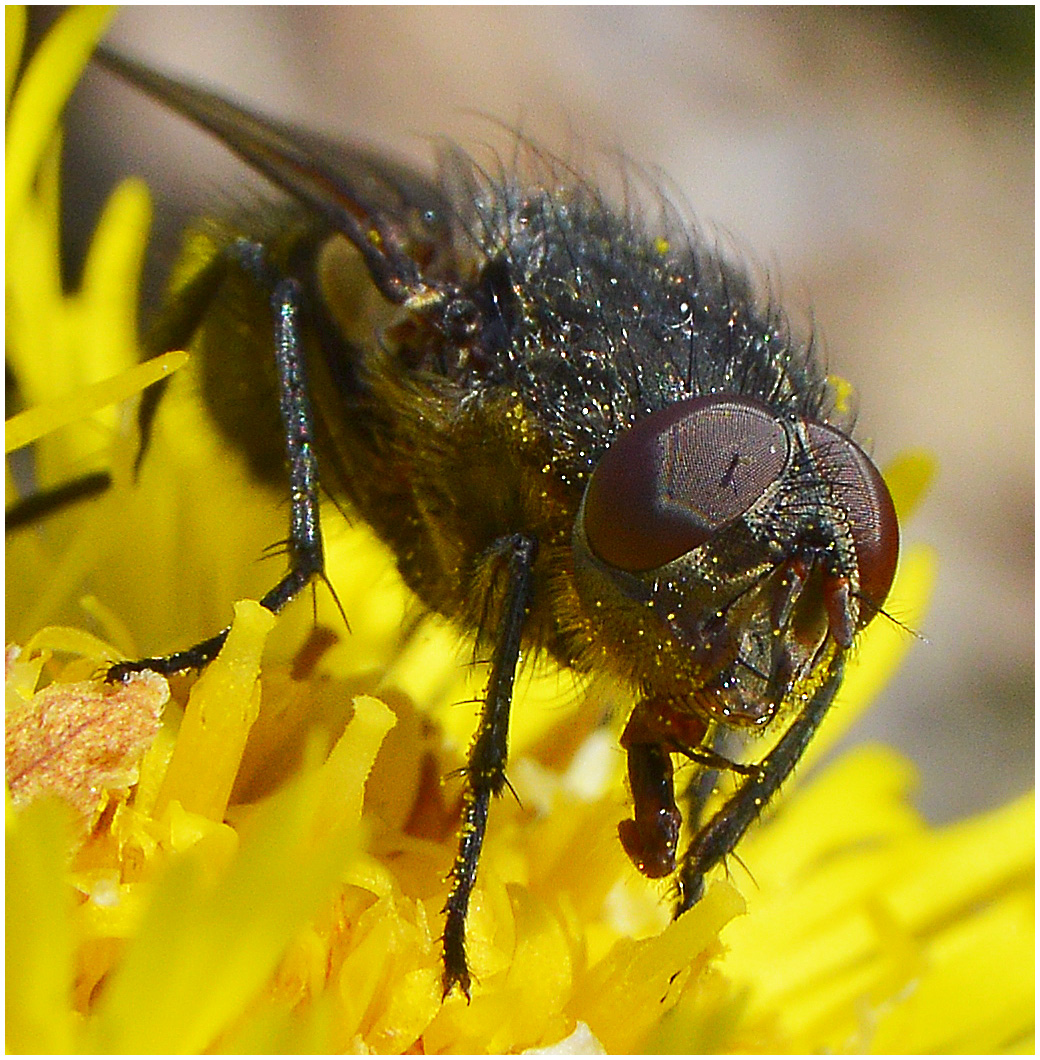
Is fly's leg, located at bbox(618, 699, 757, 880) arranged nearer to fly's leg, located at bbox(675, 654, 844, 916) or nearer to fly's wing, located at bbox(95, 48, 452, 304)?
fly's leg, located at bbox(675, 654, 844, 916)

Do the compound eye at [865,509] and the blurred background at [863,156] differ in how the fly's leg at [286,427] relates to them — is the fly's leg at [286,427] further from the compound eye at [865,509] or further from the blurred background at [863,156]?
the blurred background at [863,156]

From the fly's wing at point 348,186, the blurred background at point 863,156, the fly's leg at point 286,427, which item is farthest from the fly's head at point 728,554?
the blurred background at point 863,156

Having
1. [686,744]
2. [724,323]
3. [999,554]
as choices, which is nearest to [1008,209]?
[999,554]

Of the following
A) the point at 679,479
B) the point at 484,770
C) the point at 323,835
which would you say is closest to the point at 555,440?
the point at 679,479

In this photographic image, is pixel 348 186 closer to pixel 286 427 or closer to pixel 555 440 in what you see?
pixel 286 427

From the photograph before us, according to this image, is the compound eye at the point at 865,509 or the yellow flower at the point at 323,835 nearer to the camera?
the yellow flower at the point at 323,835

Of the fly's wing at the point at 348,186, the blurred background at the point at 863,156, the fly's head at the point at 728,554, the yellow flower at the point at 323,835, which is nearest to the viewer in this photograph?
the yellow flower at the point at 323,835

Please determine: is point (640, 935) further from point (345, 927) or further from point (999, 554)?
point (999, 554)
